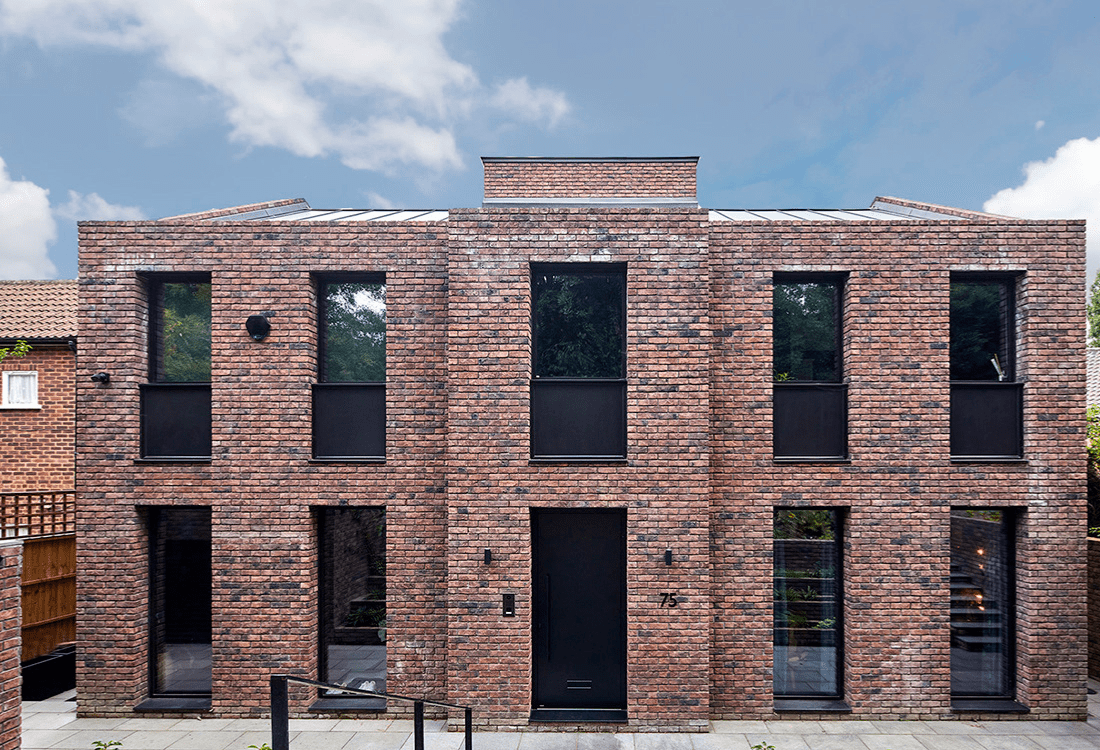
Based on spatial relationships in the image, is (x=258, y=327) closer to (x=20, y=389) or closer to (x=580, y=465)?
(x=580, y=465)

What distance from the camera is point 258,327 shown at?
7918 millimetres

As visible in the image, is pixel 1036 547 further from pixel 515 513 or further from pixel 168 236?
pixel 168 236

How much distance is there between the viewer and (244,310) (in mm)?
8047

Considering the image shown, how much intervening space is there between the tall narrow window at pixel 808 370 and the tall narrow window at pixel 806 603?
999 millimetres

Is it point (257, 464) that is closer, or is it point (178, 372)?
point (257, 464)

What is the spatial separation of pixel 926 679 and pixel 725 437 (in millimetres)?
4198

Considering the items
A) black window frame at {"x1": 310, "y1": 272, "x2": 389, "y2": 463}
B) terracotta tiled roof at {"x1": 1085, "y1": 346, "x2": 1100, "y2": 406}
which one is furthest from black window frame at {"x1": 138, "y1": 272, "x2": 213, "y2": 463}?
terracotta tiled roof at {"x1": 1085, "y1": 346, "x2": 1100, "y2": 406}

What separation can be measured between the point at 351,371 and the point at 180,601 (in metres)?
4.14

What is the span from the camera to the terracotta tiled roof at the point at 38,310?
13.6 metres

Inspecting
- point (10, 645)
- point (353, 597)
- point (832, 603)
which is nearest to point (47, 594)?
point (353, 597)

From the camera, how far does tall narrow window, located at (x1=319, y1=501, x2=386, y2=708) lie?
8.03 meters

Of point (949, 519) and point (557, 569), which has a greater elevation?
point (949, 519)

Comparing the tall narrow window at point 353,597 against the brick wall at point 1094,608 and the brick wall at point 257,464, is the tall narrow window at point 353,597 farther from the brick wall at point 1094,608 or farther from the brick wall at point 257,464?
the brick wall at point 1094,608

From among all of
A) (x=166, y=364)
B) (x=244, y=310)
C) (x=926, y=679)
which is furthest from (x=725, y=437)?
(x=166, y=364)
